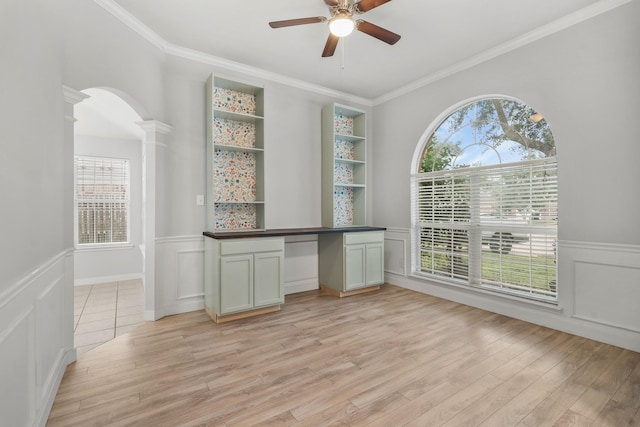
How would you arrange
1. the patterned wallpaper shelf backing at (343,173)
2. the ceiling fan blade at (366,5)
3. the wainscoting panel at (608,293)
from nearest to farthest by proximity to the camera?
1. the ceiling fan blade at (366,5)
2. the wainscoting panel at (608,293)
3. the patterned wallpaper shelf backing at (343,173)

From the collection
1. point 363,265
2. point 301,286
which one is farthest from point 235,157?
point 363,265

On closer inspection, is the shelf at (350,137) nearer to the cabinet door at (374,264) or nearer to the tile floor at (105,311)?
the cabinet door at (374,264)

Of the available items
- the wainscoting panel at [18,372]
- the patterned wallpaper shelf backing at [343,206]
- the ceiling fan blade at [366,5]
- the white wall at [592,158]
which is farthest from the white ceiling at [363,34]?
the wainscoting panel at [18,372]

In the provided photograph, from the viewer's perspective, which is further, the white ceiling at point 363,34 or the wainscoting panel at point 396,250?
the wainscoting panel at point 396,250

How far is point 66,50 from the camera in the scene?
2240 millimetres

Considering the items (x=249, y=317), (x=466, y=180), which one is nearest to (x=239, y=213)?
(x=249, y=317)

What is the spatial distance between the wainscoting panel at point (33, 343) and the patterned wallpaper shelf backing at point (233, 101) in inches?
87.2

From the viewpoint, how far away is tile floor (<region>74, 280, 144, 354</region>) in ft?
9.31

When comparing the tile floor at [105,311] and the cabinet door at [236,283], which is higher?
the cabinet door at [236,283]

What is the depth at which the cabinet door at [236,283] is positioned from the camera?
3090mm

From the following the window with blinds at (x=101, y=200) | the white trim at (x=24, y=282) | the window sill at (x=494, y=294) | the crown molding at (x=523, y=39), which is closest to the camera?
the white trim at (x=24, y=282)

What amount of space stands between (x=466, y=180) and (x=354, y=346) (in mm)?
2472

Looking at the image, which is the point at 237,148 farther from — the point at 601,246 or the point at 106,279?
the point at 601,246

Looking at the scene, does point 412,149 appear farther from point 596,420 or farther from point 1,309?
point 1,309
